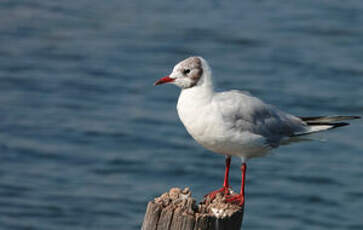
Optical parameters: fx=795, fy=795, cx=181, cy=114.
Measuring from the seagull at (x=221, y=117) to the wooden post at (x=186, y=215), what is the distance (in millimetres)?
597

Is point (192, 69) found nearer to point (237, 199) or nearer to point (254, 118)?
point (254, 118)

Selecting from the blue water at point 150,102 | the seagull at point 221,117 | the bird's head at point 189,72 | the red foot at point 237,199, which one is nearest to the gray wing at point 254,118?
the seagull at point 221,117

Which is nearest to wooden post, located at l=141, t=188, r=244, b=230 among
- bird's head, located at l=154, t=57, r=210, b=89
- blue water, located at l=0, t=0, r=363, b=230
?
bird's head, located at l=154, t=57, r=210, b=89

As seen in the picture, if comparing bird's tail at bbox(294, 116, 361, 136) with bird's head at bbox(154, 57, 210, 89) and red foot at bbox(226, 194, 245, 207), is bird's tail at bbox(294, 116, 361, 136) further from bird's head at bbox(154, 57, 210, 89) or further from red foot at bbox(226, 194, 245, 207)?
bird's head at bbox(154, 57, 210, 89)

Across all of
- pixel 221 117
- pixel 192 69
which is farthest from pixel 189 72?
pixel 221 117

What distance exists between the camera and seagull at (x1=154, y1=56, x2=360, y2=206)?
6766 millimetres

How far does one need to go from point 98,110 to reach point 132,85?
1.13 meters

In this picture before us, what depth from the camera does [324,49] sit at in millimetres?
18141

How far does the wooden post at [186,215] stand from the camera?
5598 mm

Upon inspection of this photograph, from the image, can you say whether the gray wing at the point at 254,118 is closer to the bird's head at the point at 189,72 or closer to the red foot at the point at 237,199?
the bird's head at the point at 189,72

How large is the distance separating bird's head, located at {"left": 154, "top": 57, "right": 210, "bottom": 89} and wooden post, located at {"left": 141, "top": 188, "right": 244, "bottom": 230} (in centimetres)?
125

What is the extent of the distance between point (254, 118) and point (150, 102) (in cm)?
838

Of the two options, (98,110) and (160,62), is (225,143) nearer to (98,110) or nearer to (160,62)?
(98,110)

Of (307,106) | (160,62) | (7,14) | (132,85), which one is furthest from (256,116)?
(7,14)
